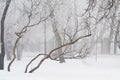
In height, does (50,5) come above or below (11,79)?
above

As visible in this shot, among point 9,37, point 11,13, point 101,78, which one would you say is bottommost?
point 101,78

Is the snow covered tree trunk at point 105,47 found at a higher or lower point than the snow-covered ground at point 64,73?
higher

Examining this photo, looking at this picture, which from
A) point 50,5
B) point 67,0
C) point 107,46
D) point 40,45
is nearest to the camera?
point 50,5

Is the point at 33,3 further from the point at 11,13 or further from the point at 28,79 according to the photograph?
the point at 11,13

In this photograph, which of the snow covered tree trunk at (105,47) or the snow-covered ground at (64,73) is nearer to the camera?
the snow-covered ground at (64,73)

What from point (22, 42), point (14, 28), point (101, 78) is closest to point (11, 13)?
point (14, 28)

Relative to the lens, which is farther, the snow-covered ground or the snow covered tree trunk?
the snow covered tree trunk

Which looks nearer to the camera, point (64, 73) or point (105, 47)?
point (64, 73)

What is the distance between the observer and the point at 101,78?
19.4m

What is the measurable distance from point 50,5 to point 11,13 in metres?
16.4

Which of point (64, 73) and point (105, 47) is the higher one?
point (105, 47)

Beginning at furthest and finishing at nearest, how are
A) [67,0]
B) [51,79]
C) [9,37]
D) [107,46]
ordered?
[107,46] → [9,37] → [67,0] → [51,79]

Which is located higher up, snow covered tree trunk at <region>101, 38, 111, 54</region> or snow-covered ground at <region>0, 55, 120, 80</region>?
snow covered tree trunk at <region>101, 38, 111, 54</region>

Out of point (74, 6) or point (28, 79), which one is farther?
point (74, 6)
